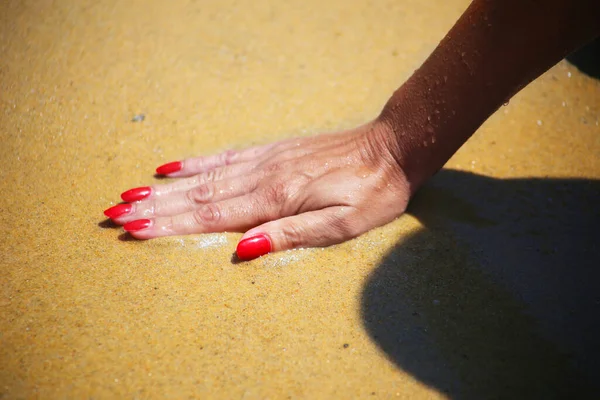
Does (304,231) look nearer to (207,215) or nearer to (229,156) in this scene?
(207,215)

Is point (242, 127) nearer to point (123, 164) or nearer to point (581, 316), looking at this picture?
point (123, 164)

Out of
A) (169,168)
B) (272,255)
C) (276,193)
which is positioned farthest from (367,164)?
(169,168)

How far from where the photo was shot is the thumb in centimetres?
198

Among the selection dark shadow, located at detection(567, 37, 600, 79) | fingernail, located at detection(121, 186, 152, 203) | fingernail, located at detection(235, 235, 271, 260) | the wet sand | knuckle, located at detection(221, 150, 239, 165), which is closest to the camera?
the wet sand

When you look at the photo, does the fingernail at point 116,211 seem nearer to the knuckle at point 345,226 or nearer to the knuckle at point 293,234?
the knuckle at point 293,234

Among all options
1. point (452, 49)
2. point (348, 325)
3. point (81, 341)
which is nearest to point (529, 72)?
point (452, 49)

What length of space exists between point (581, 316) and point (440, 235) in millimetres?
563

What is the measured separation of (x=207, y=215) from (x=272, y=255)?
33 cm

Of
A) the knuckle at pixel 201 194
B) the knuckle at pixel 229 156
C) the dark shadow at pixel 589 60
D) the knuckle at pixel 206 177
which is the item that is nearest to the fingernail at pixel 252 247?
the knuckle at pixel 201 194

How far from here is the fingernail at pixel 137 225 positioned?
205 centimetres

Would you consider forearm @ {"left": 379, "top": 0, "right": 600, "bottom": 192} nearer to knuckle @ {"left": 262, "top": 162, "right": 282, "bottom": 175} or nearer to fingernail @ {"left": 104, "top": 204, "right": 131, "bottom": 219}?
knuckle @ {"left": 262, "top": 162, "right": 282, "bottom": 175}

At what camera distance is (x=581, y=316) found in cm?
180

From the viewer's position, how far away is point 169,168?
7.86 feet

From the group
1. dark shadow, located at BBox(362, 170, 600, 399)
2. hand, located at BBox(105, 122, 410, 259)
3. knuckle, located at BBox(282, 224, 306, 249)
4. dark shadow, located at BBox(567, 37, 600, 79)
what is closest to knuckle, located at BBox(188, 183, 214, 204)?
hand, located at BBox(105, 122, 410, 259)
